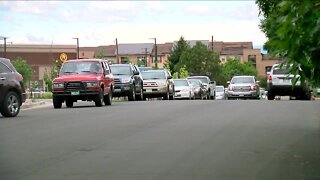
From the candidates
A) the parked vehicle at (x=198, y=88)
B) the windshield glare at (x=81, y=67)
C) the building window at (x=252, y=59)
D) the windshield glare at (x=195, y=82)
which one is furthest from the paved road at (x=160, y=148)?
the building window at (x=252, y=59)

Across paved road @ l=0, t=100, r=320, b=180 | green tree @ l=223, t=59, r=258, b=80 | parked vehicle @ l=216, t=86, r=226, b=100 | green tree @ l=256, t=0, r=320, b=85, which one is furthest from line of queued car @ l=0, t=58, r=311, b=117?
green tree @ l=223, t=59, r=258, b=80

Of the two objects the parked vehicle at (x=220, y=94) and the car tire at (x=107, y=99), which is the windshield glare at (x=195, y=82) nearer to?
the parked vehicle at (x=220, y=94)

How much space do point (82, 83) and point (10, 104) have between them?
4.79 meters

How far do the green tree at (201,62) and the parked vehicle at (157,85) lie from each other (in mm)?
57898

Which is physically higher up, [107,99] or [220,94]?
[107,99]

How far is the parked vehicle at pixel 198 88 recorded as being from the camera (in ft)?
125

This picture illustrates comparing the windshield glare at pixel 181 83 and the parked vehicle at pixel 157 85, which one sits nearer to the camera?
the parked vehicle at pixel 157 85

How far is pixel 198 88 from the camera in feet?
126

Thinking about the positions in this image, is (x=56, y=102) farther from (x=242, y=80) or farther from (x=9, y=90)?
(x=242, y=80)

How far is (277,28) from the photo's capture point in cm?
549

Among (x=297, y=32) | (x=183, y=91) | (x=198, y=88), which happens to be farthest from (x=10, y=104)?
(x=198, y=88)

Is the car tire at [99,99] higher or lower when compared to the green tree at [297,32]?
lower

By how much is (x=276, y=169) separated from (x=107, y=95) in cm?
1602

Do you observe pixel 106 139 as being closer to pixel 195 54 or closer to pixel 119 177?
pixel 119 177
